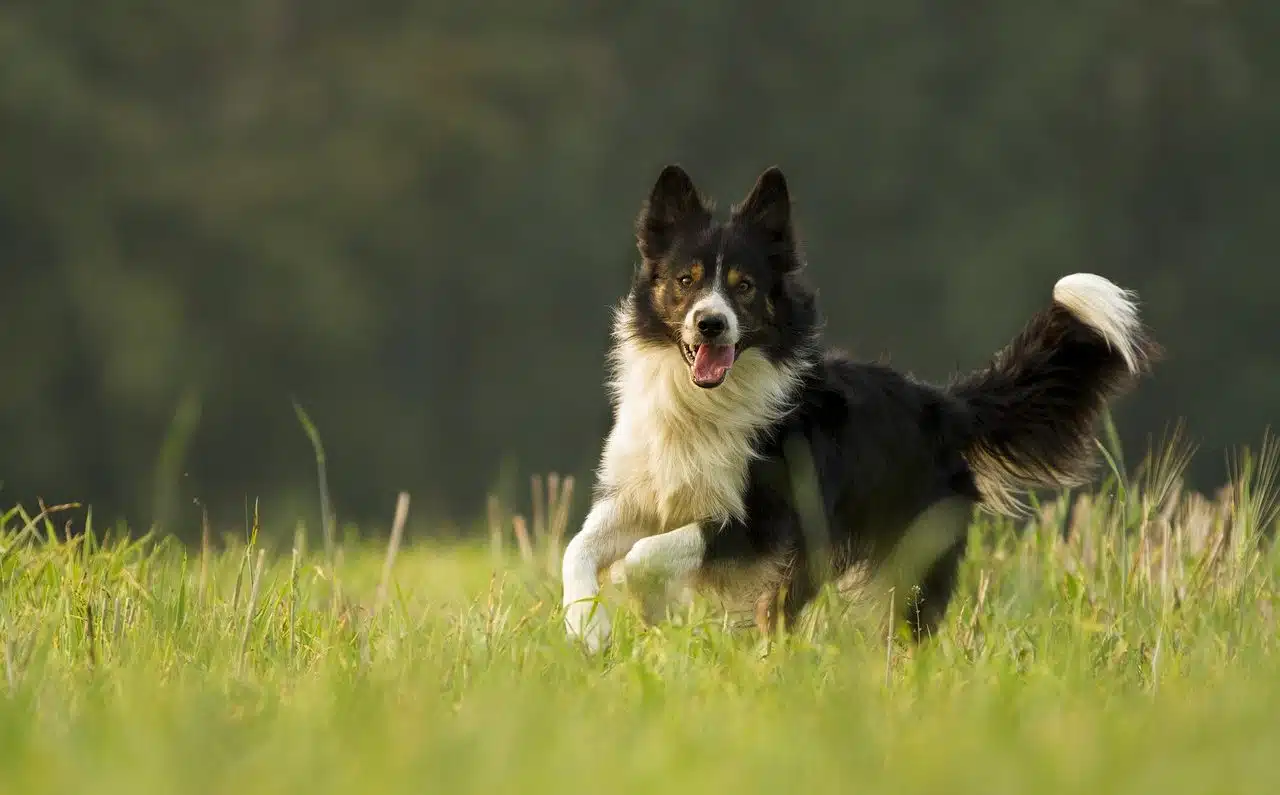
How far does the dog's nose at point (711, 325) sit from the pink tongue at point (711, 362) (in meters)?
0.06

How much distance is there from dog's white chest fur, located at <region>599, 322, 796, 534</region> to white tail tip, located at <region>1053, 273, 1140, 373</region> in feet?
3.49

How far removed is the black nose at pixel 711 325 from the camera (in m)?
5.34

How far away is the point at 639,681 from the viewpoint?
4.00 m

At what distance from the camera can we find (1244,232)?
24.8m

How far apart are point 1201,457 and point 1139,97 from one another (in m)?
8.79

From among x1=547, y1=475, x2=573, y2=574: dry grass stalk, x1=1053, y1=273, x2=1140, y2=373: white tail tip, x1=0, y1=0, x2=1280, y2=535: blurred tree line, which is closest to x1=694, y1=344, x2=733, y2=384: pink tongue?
x1=547, y1=475, x2=573, y2=574: dry grass stalk

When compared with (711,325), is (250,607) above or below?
below

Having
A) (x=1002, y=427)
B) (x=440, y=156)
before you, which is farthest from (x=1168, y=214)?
(x=1002, y=427)

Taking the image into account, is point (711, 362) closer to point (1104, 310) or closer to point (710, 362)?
point (710, 362)

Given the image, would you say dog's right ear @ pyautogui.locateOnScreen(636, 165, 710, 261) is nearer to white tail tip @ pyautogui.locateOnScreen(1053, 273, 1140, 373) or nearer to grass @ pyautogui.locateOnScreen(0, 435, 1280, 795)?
grass @ pyautogui.locateOnScreen(0, 435, 1280, 795)

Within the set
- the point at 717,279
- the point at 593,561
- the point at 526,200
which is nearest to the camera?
the point at 593,561

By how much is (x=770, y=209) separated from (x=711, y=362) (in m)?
0.60

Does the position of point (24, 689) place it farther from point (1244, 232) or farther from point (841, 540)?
point (1244, 232)

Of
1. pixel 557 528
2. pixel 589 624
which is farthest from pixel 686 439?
pixel 557 528
